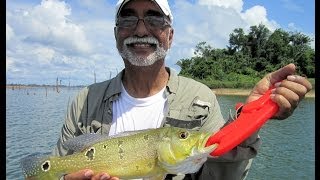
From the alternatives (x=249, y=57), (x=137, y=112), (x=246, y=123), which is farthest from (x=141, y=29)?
(x=249, y=57)

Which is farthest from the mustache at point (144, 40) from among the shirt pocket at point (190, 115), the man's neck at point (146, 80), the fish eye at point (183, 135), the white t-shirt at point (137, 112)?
the fish eye at point (183, 135)

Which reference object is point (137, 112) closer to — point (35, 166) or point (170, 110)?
point (170, 110)

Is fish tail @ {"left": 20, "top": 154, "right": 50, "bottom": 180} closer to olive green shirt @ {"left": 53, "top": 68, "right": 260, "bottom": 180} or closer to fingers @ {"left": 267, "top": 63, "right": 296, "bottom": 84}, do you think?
olive green shirt @ {"left": 53, "top": 68, "right": 260, "bottom": 180}

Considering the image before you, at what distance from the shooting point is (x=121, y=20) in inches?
171

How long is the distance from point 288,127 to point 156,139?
1338 inches

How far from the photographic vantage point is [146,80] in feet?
14.6

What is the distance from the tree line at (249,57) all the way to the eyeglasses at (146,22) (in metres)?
79.2

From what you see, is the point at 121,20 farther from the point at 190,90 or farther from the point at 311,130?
the point at 311,130

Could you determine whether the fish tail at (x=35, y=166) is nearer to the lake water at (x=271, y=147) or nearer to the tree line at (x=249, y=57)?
the lake water at (x=271, y=147)

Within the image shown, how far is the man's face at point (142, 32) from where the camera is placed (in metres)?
4.28

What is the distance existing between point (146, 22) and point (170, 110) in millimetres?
929

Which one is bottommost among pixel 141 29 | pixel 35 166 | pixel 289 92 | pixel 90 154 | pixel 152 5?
pixel 35 166

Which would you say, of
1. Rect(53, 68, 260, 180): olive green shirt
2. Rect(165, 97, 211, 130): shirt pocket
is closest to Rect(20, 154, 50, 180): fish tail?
Rect(53, 68, 260, 180): olive green shirt
